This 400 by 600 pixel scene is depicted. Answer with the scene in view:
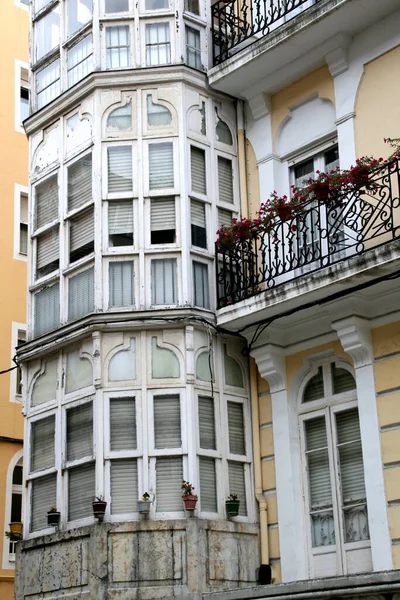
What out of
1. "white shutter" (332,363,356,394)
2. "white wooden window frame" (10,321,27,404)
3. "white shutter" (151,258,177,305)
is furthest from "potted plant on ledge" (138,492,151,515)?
"white wooden window frame" (10,321,27,404)

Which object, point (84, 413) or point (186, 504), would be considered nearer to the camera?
point (186, 504)

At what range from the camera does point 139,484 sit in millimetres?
13648

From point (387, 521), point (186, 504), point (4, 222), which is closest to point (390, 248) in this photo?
point (387, 521)

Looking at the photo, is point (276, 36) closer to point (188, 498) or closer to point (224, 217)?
point (224, 217)

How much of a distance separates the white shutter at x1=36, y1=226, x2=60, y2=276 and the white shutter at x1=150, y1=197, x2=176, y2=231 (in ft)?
5.49

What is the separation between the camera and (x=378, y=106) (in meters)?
14.1

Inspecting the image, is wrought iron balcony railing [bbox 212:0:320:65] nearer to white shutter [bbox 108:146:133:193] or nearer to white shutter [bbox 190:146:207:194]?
white shutter [bbox 190:146:207:194]

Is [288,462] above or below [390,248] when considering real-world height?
below

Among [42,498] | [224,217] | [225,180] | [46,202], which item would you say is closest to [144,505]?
[42,498]

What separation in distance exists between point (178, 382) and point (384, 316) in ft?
9.30

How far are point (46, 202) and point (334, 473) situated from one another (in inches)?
240

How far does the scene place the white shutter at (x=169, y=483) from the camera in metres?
13.6

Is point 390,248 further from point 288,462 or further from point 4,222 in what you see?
point 4,222

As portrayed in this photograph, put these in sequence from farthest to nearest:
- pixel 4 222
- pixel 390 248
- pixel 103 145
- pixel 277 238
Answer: pixel 4 222 < pixel 103 145 < pixel 277 238 < pixel 390 248
